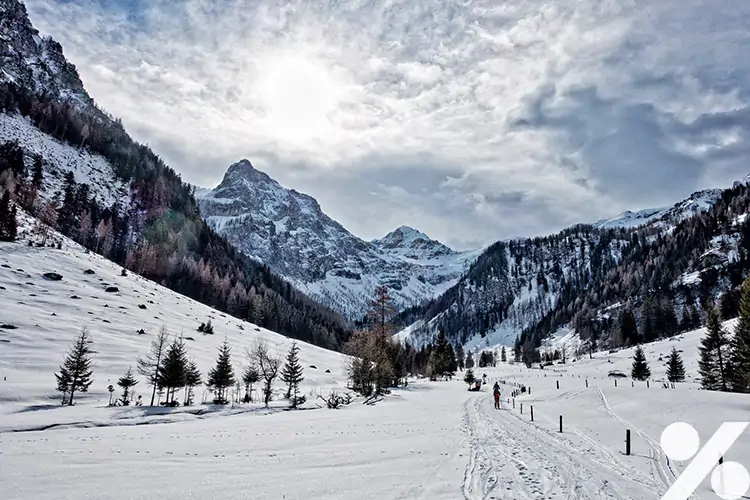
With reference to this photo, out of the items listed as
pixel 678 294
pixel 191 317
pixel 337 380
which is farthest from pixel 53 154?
pixel 678 294

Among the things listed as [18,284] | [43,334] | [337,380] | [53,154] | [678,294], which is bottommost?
[337,380]

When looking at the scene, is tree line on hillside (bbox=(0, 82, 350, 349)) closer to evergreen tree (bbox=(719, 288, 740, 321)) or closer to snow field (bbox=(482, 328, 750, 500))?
snow field (bbox=(482, 328, 750, 500))

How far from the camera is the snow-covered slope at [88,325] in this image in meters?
45.1

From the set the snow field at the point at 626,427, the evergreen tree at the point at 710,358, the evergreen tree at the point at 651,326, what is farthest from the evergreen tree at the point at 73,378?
the evergreen tree at the point at 651,326

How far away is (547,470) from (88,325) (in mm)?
70294

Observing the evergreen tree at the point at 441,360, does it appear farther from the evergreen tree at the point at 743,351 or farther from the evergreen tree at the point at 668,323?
the evergreen tree at the point at 668,323

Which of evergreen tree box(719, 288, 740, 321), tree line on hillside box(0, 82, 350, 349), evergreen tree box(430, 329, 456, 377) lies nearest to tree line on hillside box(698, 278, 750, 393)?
evergreen tree box(430, 329, 456, 377)

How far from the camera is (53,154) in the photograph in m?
168

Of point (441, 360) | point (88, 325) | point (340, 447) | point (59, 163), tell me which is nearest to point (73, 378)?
point (88, 325)

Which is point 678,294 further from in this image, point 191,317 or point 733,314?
point 191,317

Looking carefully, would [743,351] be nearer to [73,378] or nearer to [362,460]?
[362,460]

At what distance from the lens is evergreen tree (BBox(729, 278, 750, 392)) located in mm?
44781

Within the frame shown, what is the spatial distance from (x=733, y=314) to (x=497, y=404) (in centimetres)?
11696

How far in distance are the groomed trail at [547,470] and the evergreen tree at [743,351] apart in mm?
34889
